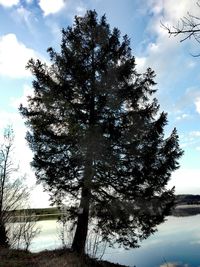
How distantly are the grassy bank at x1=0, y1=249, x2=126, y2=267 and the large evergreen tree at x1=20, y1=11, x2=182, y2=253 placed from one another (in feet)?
3.09

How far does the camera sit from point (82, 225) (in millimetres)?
14648

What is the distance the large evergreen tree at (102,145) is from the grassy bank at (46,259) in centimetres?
94

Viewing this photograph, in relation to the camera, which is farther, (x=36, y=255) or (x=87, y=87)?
(x=87, y=87)

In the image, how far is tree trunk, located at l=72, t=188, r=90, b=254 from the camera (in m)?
14.4

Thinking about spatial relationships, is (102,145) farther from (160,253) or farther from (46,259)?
(160,253)

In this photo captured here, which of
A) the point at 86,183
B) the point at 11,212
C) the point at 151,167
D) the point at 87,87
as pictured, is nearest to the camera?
the point at 86,183

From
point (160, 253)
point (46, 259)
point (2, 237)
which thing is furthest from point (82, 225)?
point (160, 253)

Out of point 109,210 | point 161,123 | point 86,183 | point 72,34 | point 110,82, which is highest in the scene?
point 72,34

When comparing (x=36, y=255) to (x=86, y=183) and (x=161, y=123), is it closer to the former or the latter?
(x=86, y=183)

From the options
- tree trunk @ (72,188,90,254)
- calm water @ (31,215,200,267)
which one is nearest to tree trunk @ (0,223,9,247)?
tree trunk @ (72,188,90,254)

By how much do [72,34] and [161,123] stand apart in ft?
19.5

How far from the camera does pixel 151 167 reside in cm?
1477

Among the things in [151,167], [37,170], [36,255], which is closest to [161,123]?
[151,167]

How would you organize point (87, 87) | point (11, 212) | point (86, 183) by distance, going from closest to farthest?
1. point (86, 183)
2. point (87, 87)
3. point (11, 212)
